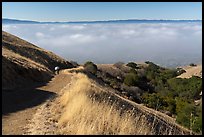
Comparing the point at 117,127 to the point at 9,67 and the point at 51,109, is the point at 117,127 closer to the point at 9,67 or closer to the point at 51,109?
the point at 51,109

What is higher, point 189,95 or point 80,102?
point 80,102

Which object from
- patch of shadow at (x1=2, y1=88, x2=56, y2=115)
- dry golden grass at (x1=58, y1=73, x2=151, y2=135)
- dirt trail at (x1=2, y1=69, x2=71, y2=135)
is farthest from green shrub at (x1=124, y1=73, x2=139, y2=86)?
dry golden grass at (x1=58, y1=73, x2=151, y2=135)

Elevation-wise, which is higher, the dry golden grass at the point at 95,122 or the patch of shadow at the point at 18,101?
the dry golden grass at the point at 95,122

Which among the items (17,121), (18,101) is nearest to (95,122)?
(17,121)

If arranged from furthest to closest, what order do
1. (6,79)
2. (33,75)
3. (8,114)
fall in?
1. (33,75)
2. (6,79)
3. (8,114)

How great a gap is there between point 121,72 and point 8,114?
155ft

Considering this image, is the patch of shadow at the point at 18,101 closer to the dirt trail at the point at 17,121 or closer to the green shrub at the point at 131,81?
the dirt trail at the point at 17,121

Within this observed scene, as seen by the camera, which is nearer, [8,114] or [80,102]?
[80,102]

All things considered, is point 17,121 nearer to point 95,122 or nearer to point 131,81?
point 95,122

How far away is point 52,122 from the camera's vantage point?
31.3 feet

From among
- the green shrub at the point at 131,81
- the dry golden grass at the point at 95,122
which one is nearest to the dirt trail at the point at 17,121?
the dry golden grass at the point at 95,122

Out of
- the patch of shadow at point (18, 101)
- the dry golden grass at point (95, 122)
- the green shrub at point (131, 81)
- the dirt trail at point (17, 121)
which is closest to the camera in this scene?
the dry golden grass at point (95, 122)

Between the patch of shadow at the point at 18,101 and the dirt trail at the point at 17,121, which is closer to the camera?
the dirt trail at the point at 17,121

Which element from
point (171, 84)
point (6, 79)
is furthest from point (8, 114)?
point (171, 84)
